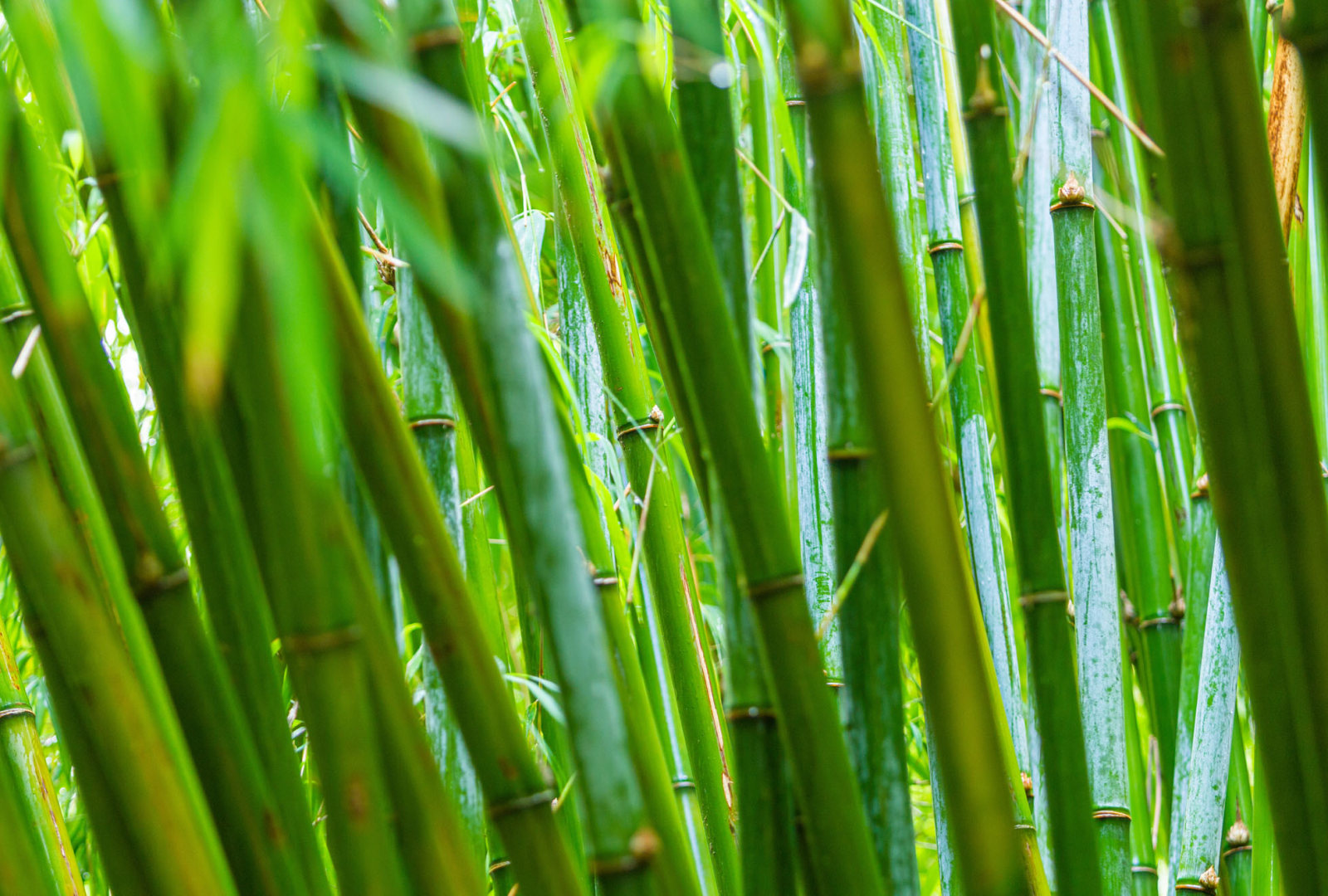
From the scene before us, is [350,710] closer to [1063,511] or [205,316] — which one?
[205,316]

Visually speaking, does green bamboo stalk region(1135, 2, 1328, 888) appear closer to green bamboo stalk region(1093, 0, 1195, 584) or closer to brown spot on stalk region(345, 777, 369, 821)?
brown spot on stalk region(345, 777, 369, 821)

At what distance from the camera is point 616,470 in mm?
781

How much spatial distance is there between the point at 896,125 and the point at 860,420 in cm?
36

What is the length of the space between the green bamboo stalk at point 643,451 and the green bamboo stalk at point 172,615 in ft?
0.93

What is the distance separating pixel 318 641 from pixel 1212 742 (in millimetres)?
626

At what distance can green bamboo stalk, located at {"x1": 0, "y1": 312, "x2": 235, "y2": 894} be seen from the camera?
0.41m

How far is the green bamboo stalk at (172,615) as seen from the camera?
0.43m

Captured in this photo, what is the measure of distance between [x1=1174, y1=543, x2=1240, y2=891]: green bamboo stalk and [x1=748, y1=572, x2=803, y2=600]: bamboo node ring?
46 cm

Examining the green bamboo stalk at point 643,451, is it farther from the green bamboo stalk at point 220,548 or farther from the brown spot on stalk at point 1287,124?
the brown spot on stalk at point 1287,124

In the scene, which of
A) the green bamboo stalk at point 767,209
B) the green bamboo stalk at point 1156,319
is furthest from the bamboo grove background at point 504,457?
the green bamboo stalk at point 1156,319

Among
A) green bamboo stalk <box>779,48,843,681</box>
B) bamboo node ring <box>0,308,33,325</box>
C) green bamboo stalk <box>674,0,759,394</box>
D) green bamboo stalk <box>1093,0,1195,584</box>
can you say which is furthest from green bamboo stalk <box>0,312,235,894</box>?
green bamboo stalk <box>1093,0,1195,584</box>

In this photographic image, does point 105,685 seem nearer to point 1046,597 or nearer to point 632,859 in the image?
point 632,859

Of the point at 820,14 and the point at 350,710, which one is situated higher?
the point at 820,14

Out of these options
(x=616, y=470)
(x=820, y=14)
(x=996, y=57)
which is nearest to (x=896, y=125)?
(x=996, y=57)
